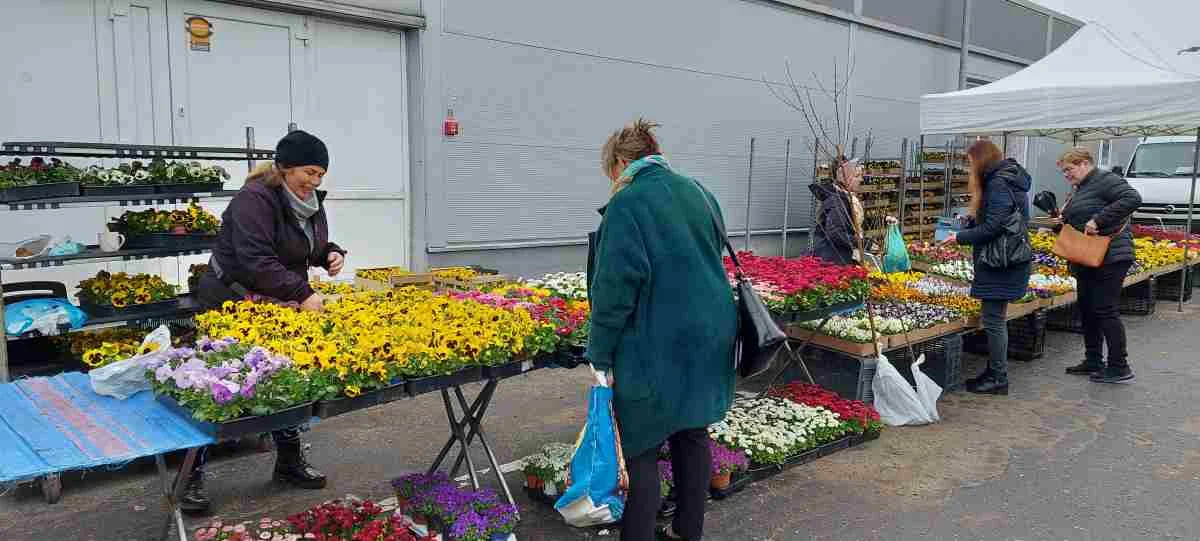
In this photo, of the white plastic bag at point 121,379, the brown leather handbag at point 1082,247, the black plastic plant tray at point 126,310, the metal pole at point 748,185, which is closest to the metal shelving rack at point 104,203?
the black plastic plant tray at point 126,310

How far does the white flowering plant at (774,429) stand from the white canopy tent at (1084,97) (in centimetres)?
633

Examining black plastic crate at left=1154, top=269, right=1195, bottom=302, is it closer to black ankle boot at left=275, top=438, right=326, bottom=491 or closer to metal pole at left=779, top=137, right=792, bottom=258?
metal pole at left=779, top=137, right=792, bottom=258

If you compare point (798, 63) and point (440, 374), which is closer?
point (440, 374)

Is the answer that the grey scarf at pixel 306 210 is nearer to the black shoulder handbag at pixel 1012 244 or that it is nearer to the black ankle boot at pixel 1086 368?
the black shoulder handbag at pixel 1012 244

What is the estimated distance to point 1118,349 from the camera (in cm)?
696

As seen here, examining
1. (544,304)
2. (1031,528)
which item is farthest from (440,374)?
(1031,528)

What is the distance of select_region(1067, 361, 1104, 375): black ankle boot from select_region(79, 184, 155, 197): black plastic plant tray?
7367 millimetres

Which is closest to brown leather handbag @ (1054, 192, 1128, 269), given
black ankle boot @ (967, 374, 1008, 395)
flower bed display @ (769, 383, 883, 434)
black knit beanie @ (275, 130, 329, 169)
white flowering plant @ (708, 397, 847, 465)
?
black ankle boot @ (967, 374, 1008, 395)

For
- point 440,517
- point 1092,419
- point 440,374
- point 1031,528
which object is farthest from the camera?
point 1092,419

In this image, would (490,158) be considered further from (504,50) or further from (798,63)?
(798,63)

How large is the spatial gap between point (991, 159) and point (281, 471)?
17.3 feet

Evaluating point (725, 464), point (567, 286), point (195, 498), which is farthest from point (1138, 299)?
Result: point (195, 498)

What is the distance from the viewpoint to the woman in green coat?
316 centimetres

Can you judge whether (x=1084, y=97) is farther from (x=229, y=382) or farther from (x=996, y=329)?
(x=229, y=382)
